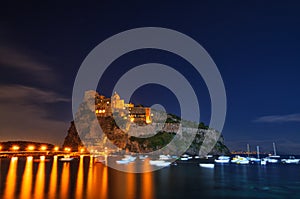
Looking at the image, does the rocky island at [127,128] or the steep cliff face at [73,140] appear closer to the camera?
the rocky island at [127,128]

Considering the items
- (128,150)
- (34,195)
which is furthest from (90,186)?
(128,150)

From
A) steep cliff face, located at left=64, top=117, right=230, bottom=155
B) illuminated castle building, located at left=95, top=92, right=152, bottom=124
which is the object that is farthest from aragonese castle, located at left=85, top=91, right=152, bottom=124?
steep cliff face, located at left=64, top=117, right=230, bottom=155

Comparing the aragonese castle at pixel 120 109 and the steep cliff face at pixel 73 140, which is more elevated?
the aragonese castle at pixel 120 109

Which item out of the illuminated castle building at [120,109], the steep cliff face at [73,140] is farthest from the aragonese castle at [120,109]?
the steep cliff face at [73,140]

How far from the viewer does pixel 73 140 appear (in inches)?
4825

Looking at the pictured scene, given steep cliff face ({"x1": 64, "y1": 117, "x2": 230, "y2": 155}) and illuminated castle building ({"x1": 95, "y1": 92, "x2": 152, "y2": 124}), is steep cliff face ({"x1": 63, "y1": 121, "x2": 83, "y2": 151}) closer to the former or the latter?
steep cliff face ({"x1": 64, "y1": 117, "x2": 230, "y2": 155})

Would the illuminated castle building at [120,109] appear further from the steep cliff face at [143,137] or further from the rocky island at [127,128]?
the steep cliff face at [143,137]

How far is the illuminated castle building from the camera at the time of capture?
126350mm

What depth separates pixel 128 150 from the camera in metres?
110

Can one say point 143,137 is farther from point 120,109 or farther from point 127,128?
point 120,109

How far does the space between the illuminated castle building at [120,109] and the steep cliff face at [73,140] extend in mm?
14025

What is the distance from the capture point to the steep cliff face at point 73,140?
120m

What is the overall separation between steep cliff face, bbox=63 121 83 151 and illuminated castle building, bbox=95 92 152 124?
14.0 metres

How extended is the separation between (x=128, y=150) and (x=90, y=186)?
7818cm
